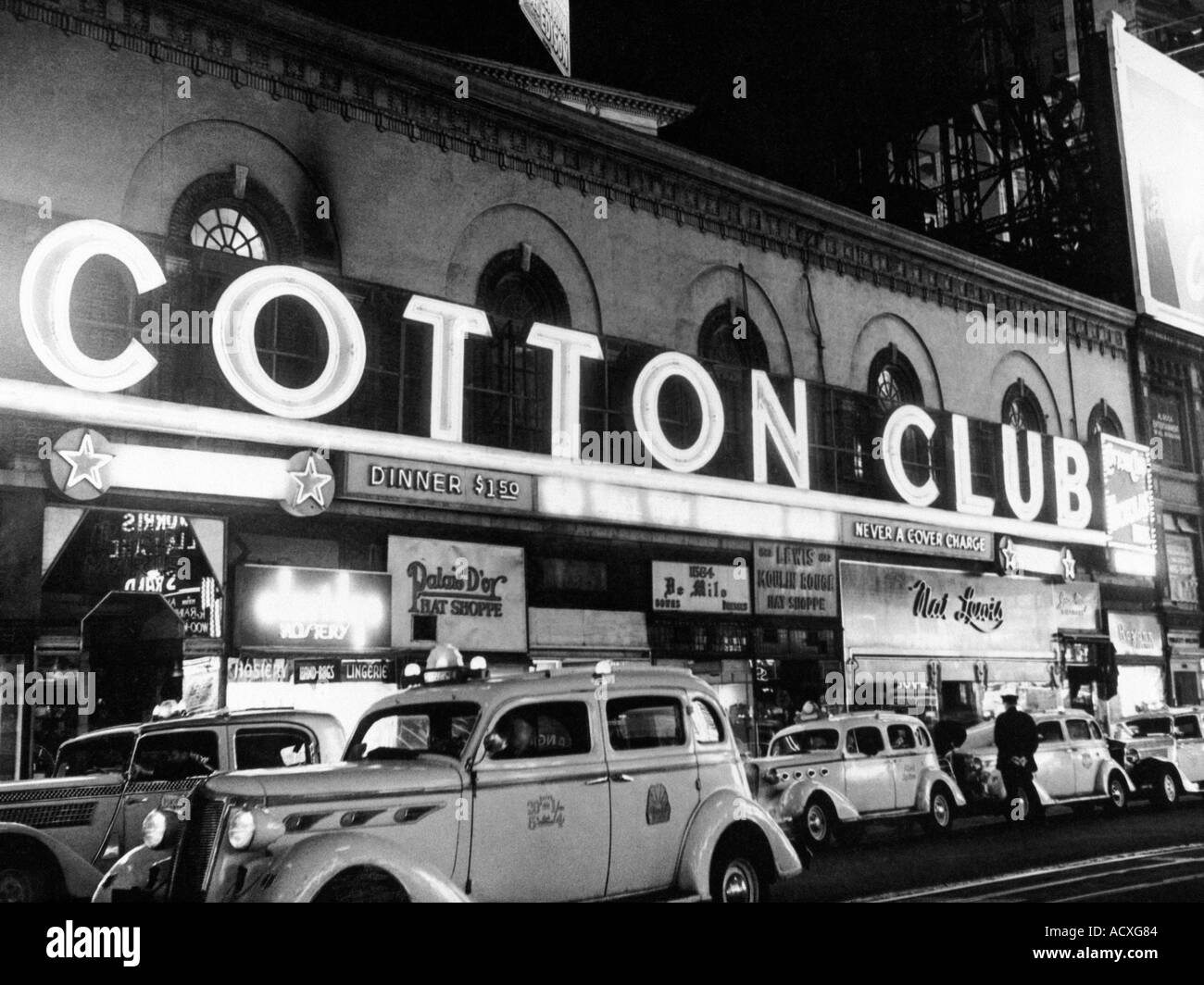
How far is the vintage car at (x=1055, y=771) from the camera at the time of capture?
17703mm

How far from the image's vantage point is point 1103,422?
27.2 metres

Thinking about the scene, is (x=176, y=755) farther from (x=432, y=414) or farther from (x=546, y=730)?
(x=432, y=414)

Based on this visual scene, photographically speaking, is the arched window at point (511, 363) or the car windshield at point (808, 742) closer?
the car windshield at point (808, 742)

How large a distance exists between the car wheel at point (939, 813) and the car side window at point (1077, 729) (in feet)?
10.1

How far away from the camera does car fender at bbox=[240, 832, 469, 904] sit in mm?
6488

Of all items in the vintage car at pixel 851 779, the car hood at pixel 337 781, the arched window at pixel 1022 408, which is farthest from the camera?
the arched window at pixel 1022 408

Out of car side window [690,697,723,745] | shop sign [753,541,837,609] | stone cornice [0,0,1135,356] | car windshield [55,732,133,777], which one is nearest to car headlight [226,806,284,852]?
car side window [690,697,723,745]

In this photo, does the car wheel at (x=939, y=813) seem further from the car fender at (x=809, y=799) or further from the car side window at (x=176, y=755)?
the car side window at (x=176, y=755)

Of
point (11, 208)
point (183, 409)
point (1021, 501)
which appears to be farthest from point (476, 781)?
point (1021, 501)

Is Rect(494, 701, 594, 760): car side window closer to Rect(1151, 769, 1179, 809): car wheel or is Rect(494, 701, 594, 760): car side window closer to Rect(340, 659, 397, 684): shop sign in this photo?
Rect(340, 659, 397, 684): shop sign

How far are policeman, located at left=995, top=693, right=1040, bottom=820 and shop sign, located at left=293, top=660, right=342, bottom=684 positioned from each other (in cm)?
964

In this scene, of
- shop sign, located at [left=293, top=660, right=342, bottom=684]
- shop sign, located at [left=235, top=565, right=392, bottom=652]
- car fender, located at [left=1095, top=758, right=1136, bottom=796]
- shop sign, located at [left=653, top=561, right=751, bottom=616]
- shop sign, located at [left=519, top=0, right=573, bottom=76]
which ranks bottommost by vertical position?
car fender, located at [left=1095, top=758, right=1136, bottom=796]

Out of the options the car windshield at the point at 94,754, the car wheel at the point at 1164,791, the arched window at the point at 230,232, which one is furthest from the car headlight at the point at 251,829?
the car wheel at the point at 1164,791

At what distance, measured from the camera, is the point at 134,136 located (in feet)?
45.1
